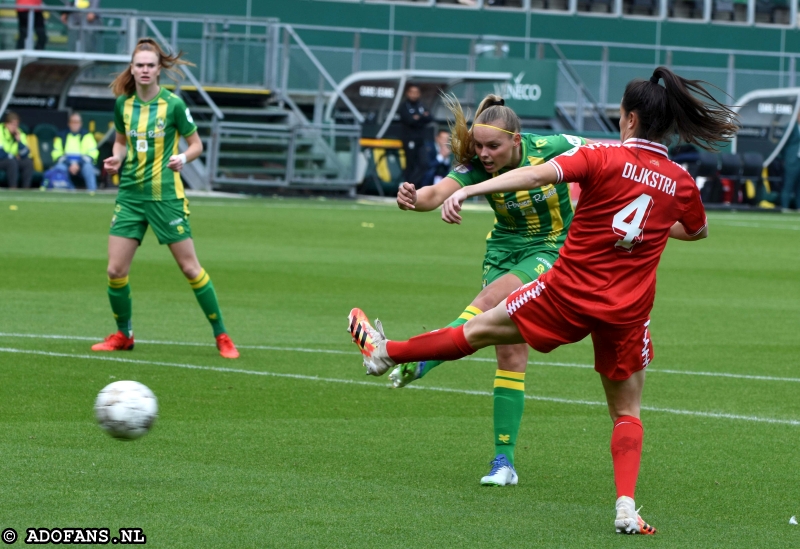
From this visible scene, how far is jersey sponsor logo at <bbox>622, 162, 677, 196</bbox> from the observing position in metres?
5.35

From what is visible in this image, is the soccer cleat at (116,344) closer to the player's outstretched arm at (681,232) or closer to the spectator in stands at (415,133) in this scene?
the player's outstretched arm at (681,232)

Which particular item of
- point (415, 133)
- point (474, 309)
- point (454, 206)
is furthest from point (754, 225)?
point (454, 206)

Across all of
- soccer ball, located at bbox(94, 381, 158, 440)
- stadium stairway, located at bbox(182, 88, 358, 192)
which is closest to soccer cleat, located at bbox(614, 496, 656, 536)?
soccer ball, located at bbox(94, 381, 158, 440)

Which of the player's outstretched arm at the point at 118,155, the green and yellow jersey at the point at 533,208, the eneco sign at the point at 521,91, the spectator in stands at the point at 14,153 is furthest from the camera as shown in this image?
the eneco sign at the point at 521,91

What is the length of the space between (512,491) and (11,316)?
6.89 m

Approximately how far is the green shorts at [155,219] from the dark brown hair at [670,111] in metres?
5.24

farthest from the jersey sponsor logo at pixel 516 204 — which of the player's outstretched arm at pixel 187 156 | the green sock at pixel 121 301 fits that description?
the green sock at pixel 121 301

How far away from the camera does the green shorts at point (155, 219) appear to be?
10.0 m

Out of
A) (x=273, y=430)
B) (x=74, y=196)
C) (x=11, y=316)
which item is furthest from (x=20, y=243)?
(x=273, y=430)

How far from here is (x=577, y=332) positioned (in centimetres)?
551

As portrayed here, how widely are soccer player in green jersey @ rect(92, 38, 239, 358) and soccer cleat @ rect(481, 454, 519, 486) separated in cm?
408

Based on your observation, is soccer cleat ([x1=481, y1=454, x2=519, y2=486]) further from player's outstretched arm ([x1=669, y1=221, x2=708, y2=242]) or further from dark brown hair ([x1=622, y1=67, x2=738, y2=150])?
dark brown hair ([x1=622, y1=67, x2=738, y2=150])

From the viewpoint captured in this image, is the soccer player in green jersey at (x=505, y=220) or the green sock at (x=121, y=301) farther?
the green sock at (x=121, y=301)

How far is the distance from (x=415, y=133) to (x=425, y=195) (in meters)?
25.7
